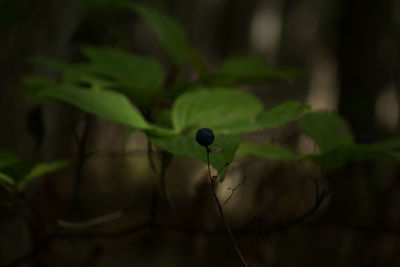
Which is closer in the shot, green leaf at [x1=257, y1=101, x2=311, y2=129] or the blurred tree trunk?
green leaf at [x1=257, y1=101, x2=311, y2=129]

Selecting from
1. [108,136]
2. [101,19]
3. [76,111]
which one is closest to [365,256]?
[76,111]

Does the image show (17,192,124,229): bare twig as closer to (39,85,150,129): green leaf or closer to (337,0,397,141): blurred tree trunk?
(39,85,150,129): green leaf

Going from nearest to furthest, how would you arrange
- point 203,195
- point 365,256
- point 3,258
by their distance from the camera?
point 3,258
point 365,256
point 203,195

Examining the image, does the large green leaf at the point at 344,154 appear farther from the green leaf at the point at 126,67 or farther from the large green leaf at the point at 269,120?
the green leaf at the point at 126,67

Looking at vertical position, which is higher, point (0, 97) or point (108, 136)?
point (0, 97)

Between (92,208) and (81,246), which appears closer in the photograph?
(81,246)

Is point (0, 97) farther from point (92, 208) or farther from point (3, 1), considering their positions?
point (92, 208)

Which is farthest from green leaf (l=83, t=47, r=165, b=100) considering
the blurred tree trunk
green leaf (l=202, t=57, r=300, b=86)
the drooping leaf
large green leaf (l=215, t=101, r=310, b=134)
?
the blurred tree trunk

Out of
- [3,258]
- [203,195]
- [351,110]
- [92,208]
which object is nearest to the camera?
[3,258]
